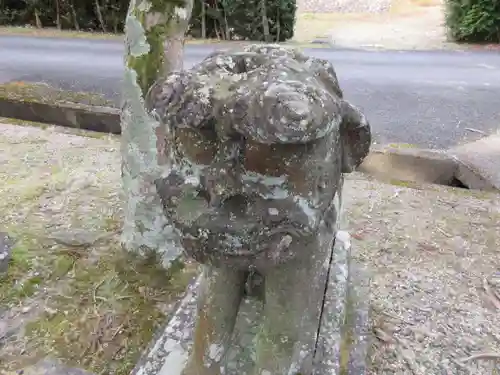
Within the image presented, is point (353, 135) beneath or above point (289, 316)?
above

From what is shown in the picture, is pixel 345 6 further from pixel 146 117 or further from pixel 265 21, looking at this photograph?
pixel 146 117

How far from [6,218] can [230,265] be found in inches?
85.0

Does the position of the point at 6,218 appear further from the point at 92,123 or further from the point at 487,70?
the point at 487,70

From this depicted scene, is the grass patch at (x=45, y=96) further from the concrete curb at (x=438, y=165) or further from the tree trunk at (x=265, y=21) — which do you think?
the tree trunk at (x=265, y=21)

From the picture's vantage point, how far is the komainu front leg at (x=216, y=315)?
149 centimetres

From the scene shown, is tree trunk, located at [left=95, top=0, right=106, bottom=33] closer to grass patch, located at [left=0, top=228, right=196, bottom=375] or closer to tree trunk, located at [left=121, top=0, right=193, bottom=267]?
grass patch, located at [left=0, top=228, right=196, bottom=375]

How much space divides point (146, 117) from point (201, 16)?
7.78 metres

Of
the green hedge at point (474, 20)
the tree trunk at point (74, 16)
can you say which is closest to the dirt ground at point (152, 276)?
the green hedge at point (474, 20)

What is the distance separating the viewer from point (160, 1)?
2.12 m

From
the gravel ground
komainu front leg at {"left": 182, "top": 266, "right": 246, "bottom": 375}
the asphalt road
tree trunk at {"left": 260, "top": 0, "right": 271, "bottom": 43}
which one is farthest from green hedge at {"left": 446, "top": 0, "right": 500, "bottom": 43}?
komainu front leg at {"left": 182, "top": 266, "right": 246, "bottom": 375}

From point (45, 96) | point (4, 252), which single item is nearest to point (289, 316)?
point (4, 252)

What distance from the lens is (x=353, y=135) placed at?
1.42 metres

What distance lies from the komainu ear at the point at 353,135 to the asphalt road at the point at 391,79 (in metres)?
3.16

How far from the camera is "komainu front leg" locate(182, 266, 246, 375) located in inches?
58.6
